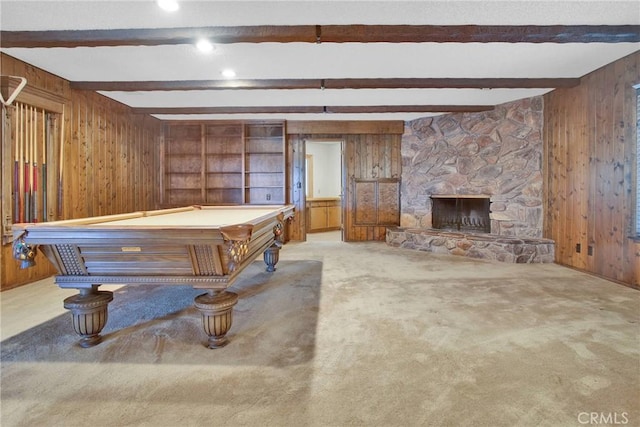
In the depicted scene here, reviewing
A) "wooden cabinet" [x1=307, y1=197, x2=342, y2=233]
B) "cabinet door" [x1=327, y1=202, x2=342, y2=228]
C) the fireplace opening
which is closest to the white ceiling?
the fireplace opening

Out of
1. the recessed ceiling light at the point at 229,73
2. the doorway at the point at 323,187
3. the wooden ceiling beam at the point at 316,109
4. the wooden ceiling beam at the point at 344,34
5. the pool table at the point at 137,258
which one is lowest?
the pool table at the point at 137,258

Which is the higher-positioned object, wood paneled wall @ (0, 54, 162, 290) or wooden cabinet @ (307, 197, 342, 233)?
wood paneled wall @ (0, 54, 162, 290)

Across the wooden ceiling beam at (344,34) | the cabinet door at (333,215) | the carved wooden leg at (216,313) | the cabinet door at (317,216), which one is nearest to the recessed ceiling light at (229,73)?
the wooden ceiling beam at (344,34)

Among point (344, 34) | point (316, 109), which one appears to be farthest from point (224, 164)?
point (344, 34)

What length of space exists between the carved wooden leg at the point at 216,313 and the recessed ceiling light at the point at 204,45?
2.17 metres

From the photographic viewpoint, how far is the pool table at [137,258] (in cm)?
179

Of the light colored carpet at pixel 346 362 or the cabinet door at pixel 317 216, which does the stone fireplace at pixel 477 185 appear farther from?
the cabinet door at pixel 317 216

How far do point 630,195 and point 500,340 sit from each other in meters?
2.68

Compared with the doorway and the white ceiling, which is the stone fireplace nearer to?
the white ceiling

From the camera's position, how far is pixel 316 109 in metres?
5.54

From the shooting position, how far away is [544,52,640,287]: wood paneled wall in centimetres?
352

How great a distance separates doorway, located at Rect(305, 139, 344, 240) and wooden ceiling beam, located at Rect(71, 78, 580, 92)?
13.7 feet

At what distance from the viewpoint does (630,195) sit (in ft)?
11.5

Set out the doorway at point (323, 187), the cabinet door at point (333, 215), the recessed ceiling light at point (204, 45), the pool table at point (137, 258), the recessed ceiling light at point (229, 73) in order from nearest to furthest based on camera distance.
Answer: the pool table at point (137, 258) < the recessed ceiling light at point (204, 45) < the recessed ceiling light at point (229, 73) < the doorway at point (323, 187) < the cabinet door at point (333, 215)
